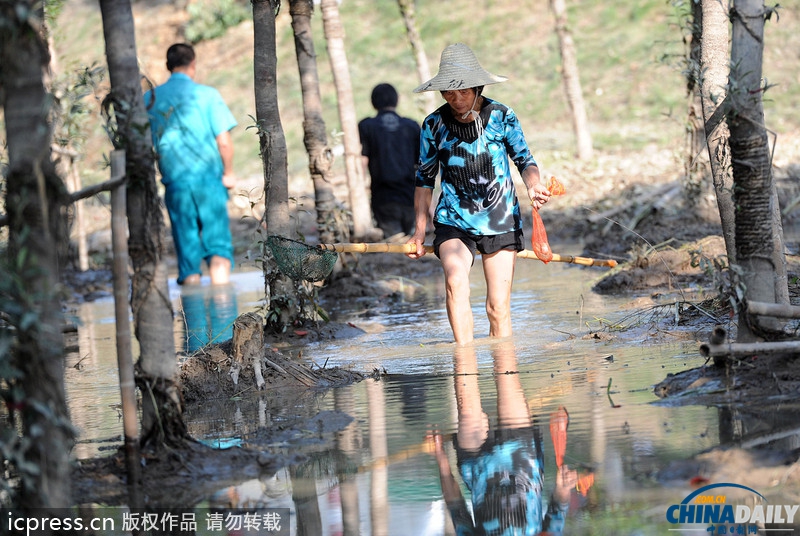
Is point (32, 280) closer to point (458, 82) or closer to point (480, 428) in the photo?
point (480, 428)

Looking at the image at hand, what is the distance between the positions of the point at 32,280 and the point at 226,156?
7.94m

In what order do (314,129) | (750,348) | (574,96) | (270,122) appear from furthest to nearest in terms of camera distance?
(574,96) → (314,129) → (270,122) → (750,348)

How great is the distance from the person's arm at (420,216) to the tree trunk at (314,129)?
239 centimetres

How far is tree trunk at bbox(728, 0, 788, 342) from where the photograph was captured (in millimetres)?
4941

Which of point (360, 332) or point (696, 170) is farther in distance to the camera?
point (696, 170)

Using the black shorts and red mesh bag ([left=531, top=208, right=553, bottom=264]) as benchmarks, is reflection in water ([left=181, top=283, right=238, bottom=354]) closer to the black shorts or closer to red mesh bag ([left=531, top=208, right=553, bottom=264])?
the black shorts

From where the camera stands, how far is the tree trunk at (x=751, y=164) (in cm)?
494

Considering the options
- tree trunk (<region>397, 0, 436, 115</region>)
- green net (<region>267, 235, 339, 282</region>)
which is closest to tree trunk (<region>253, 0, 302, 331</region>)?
green net (<region>267, 235, 339, 282</region>)

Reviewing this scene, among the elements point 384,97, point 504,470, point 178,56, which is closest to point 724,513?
point 504,470

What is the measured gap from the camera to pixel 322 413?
5.80m

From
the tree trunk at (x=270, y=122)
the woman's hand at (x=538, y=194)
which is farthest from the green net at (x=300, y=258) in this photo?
the woman's hand at (x=538, y=194)

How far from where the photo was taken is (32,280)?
3.79 m

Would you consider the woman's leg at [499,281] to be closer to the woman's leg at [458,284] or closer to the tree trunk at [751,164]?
the woman's leg at [458,284]

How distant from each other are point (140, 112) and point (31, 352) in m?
1.25
